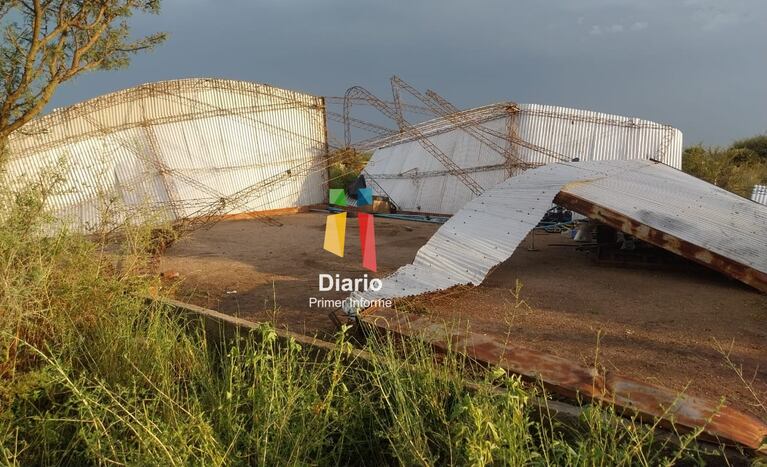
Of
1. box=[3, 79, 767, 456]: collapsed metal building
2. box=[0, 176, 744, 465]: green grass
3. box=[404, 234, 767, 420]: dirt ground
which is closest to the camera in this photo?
box=[0, 176, 744, 465]: green grass

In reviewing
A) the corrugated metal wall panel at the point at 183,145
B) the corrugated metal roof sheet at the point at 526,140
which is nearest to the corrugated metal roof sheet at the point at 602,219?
the corrugated metal roof sheet at the point at 526,140

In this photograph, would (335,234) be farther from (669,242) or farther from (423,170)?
(423,170)

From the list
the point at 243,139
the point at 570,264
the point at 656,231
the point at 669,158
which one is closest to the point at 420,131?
the point at 243,139

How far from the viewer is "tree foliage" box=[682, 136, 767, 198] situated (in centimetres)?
1717

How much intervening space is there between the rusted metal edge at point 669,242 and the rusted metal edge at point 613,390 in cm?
344

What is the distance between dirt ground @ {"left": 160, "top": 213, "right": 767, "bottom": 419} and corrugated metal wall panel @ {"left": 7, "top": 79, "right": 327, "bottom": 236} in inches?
240

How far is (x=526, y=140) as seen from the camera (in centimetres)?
1508

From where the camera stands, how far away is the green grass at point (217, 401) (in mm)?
2373

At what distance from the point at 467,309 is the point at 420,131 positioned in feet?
44.1

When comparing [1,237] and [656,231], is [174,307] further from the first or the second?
[656,231]

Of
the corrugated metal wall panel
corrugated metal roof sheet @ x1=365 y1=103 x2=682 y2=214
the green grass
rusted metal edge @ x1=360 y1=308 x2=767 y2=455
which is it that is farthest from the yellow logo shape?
corrugated metal roof sheet @ x1=365 y1=103 x2=682 y2=214

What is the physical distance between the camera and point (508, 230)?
254 inches

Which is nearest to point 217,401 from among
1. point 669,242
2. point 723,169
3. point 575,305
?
point 575,305

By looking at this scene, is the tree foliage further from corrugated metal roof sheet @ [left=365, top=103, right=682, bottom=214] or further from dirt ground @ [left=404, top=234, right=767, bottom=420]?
dirt ground @ [left=404, top=234, right=767, bottom=420]
